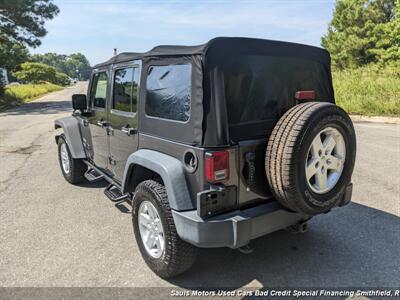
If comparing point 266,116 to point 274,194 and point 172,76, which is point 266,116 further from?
point 172,76

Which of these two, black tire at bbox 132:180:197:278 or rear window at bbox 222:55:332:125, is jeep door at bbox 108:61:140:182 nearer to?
black tire at bbox 132:180:197:278

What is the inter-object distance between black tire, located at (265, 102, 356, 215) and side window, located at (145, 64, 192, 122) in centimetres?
75

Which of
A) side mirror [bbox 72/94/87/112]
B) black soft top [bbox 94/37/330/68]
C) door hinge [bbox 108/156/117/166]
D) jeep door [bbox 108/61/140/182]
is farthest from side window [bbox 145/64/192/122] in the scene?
side mirror [bbox 72/94/87/112]

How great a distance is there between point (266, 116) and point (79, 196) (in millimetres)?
3282

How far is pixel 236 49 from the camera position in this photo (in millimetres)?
2502

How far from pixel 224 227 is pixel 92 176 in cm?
293

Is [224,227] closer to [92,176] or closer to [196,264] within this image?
[196,264]

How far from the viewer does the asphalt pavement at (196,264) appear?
9.16ft

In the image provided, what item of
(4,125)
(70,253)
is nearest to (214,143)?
(70,253)

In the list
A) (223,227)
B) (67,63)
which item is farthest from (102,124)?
(67,63)

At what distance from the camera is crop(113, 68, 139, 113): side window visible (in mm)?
3246

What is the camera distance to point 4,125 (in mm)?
12883

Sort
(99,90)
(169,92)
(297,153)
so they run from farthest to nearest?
1. (99,90)
2. (169,92)
3. (297,153)

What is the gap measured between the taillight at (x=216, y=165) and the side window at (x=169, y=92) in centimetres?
42
